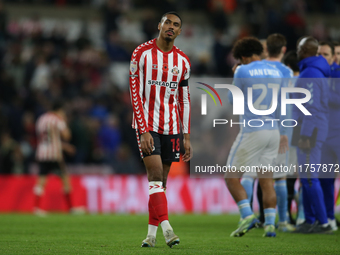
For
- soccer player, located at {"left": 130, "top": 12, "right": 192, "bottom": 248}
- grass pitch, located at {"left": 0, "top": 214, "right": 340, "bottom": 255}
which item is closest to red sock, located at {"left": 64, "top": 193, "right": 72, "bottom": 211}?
grass pitch, located at {"left": 0, "top": 214, "right": 340, "bottom": 255}

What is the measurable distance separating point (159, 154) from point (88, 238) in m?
1.69

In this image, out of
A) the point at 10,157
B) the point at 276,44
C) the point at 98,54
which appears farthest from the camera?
the point at 98,54

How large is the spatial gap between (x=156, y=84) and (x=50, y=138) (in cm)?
720

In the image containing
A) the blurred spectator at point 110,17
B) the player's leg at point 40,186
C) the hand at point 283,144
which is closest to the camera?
the hand at point 283,144

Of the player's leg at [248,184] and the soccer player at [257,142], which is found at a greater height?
the soccer player at [257,142]

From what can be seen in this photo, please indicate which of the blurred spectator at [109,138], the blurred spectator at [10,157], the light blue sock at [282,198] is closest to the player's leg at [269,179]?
the light blue sock at [282,198]

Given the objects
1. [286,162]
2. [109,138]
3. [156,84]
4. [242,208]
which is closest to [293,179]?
[286,162]

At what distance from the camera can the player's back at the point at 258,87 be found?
6.98 m

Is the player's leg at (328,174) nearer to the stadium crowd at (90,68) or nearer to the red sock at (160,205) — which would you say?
the red sock at (160,205)

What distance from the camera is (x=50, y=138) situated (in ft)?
40.9

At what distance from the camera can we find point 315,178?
7348 millimetres

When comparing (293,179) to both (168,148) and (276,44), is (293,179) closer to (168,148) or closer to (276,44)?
(276,44)

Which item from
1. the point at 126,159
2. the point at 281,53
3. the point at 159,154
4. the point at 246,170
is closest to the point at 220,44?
the point at 126,159

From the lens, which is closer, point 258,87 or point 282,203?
point 258,87
